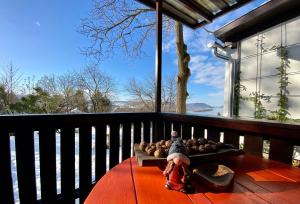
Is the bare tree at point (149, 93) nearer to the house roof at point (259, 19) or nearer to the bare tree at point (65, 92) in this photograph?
the bare tree at point (65, 92)

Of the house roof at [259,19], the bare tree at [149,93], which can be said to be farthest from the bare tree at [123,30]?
the bare tree at [149,93]

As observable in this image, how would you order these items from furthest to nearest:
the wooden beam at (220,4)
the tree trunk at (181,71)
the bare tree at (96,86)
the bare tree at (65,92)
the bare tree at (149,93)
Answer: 1. the bare tree at (149,93)
2. the bare tree at (96,86)
3. the bare tree at (65,92)
4. the tree trunk at (181,71)
5. the wooden beam at (220,4)

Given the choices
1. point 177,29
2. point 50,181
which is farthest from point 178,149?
point 177,29

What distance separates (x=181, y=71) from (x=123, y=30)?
2649 millimetres

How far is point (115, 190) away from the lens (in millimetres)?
747

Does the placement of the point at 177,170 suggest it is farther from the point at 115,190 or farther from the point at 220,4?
the point at 220,4

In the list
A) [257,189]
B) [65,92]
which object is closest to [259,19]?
[257,189]

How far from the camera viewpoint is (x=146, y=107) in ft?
33.8

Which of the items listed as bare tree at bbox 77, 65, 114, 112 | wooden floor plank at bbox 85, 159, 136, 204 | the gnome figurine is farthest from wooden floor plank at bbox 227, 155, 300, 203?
bare tree at bbox 77, 65, 114, 112

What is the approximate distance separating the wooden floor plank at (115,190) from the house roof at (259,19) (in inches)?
→ 160

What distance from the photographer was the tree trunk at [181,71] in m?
7.00

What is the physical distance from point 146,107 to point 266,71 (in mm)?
6496

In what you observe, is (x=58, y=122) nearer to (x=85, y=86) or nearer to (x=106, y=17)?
(x=106, y=17)

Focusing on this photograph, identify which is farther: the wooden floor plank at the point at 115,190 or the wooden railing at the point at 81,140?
the wooden railing at the point at 81,140
